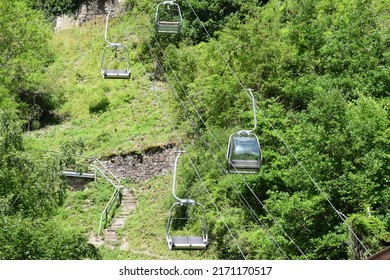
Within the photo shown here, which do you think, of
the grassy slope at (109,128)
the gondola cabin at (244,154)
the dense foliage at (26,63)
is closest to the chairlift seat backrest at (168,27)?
the gondola cabin at (244,154)

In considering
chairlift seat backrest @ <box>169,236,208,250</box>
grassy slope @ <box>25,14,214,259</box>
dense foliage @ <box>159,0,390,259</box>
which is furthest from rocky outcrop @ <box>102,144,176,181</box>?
chairlift seat backrest @ <box>169,236,208,250</box>

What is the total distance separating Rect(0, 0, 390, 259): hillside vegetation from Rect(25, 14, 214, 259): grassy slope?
67mm

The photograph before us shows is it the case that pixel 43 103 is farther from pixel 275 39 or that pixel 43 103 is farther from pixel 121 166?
pixel 275 39

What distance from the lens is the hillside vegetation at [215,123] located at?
83.7 ft

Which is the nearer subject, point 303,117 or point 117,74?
point 117,74

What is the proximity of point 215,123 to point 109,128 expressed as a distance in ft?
20.2

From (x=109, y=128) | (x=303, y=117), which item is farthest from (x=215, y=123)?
(x=109, y=128)

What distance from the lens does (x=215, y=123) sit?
32656mm

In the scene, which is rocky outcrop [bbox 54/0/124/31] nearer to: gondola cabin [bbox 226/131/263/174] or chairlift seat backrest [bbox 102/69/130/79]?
chairlift seat backrest [bbox 102/69/130/79]

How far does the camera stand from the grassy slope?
31.3 m

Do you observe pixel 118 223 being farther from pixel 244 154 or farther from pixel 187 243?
pixel 187 243

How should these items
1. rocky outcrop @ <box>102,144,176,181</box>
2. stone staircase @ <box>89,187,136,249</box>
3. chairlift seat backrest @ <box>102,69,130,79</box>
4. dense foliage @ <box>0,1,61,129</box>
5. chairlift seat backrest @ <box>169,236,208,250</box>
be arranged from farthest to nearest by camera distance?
dense foliage @ <box>0,1,61,129</box> → rocky outcrop @ <box>102,144,176,181</box> → stone staircase @ <box>89,187,136,249</box> → chairlift seat backrest @ <box>102,69,130,79</box> → chairlift seat backrest @ <box>169,236,208,250</box>

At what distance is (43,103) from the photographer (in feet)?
133

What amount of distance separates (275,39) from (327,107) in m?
6.06
